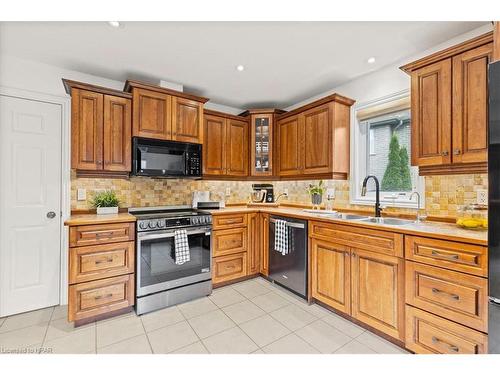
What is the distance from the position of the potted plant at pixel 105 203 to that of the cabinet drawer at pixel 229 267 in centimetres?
128

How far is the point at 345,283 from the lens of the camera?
217cm

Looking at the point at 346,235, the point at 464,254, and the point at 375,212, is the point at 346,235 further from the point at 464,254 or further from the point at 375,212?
the point at 464,254

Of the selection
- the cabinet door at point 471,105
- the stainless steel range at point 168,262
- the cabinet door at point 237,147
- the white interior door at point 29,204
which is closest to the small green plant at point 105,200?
the stainless steel range at point 168,262

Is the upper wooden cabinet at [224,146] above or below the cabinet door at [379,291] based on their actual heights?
above

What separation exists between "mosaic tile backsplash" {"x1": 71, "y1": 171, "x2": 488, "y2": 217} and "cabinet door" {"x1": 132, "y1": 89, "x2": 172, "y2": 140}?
0.64 meters

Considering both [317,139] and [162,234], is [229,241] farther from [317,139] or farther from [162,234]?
[317,139]

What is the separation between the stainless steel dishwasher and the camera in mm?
2543

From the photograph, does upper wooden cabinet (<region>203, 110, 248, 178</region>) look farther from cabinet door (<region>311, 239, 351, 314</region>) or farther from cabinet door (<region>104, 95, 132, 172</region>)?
cabinet door (<region>311, 239, 351, 314</region>)

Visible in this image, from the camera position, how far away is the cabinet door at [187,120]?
9.14ft

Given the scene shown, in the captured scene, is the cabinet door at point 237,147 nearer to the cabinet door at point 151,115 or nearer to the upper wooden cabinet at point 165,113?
the upper wooden cabinet at point 165,113

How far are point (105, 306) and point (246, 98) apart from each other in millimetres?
2967

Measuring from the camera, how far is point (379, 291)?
1918mm

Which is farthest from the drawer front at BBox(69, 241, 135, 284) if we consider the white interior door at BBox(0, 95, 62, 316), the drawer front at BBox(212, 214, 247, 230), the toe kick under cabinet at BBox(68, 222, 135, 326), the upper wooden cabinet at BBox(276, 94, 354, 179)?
the upper wooden cabinet at BBox(276, 94, 354, 179)
